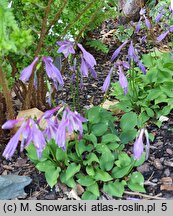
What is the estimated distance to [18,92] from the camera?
3195mm

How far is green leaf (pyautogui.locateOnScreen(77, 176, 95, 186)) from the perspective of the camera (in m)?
2.60

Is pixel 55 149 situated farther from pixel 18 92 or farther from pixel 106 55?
pixel 106 55

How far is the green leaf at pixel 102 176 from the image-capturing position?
2584mm

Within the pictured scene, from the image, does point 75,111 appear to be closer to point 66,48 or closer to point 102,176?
point 66,48

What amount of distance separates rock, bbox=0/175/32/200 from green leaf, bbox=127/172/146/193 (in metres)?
0.59

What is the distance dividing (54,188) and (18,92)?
0.82m

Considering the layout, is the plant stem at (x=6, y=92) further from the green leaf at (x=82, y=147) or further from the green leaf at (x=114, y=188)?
the green leaf at (x=114, y=188)

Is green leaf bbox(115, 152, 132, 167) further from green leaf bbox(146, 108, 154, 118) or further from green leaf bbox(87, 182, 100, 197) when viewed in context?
green leaf bbox(146, 108, 154, 118)

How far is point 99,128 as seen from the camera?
2.86m

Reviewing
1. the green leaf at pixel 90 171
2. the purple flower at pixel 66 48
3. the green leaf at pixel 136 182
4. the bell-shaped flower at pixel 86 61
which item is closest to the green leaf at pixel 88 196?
the green leaf at pixel 90 171

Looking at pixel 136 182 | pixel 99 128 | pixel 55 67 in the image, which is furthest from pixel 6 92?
pixel 136 182

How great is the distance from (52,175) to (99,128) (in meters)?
0.44

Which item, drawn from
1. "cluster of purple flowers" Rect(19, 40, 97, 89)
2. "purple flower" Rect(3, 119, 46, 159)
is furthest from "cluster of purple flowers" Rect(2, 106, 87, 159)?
"cluster of purple flowers" Rect(19, 40, 97, 89)

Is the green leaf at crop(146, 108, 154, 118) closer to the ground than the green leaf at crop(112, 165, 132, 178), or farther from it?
farther from it
